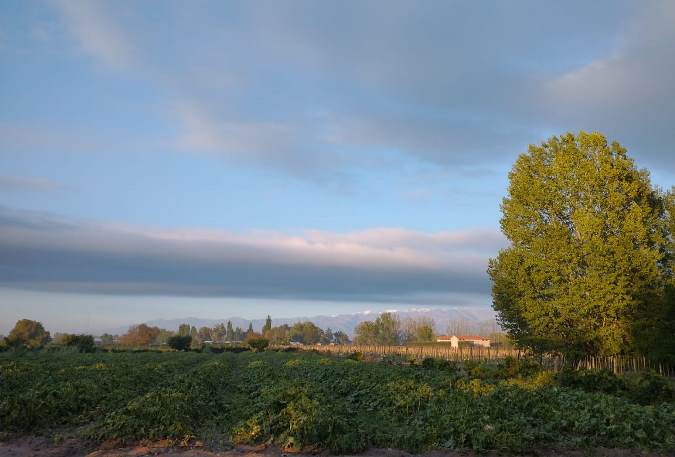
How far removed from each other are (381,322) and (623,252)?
107m

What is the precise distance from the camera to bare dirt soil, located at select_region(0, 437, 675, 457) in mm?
9164

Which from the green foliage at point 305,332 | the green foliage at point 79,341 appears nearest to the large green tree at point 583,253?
the green foliage at point 79,341

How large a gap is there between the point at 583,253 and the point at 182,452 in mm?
26620

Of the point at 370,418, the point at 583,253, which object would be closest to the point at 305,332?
the point at 583,253

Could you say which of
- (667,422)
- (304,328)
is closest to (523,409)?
(667,422)

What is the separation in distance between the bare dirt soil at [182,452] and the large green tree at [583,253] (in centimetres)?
2149

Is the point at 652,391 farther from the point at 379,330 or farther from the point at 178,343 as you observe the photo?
the point at 379,330

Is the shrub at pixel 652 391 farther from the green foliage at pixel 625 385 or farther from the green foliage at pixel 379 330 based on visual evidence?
the green foliage at pixel 379 330

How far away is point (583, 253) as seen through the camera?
29.6m

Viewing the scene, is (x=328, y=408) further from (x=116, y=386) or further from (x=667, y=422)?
(x=116, y=386)

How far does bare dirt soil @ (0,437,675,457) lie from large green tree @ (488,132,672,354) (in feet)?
70.5

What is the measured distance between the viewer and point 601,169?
101ft

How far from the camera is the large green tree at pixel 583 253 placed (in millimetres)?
28703

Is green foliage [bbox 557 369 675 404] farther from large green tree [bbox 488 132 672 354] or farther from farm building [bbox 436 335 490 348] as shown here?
farm building [bbox 436 335 490 348]
